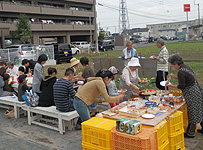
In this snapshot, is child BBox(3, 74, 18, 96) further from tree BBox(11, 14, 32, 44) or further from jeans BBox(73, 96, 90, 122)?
tree BBox(11, 14, 32, 44)

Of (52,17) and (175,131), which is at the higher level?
(52,17)

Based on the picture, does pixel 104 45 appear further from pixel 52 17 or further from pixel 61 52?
pixel 61 52

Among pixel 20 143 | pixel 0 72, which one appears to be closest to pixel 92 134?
pixel 20 143

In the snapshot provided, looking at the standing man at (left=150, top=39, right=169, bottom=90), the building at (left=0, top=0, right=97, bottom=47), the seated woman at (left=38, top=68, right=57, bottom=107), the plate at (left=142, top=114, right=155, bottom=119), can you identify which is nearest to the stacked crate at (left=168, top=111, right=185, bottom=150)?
the plate at (left=142, top=114, right=155, bottom=119)

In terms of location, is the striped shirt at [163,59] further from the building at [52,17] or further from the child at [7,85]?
the building at [52,17]

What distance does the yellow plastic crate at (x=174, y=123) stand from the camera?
3648 mm

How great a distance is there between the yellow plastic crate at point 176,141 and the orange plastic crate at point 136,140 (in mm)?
685

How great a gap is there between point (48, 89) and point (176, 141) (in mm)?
3273

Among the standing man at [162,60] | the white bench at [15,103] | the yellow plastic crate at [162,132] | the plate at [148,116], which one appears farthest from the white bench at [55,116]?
the standing man at [162,60]

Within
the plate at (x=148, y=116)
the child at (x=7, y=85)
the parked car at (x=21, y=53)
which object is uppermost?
→ the parked car at (x=21, y=53)

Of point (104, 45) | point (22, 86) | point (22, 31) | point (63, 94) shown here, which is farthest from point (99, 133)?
point (22, 31)

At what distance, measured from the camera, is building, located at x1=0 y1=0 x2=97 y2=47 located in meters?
34.5

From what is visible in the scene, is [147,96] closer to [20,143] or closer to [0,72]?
[20,143]

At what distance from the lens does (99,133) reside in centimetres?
335
